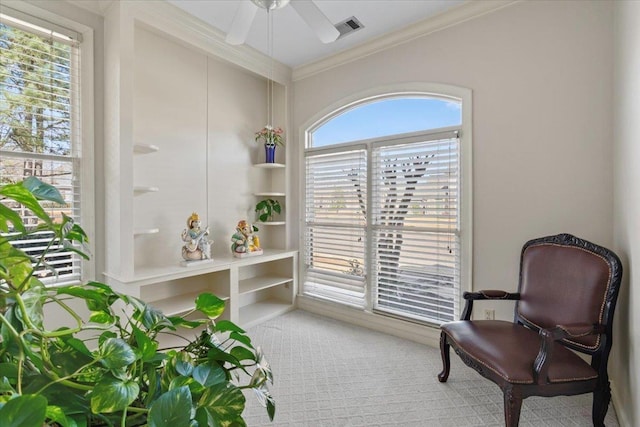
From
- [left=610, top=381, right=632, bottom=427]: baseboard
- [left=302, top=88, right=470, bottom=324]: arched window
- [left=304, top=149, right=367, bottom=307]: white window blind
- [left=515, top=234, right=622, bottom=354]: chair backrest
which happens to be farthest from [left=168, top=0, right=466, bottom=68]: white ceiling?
[left=610, top=381, right=632, bottom=427]: baseboard

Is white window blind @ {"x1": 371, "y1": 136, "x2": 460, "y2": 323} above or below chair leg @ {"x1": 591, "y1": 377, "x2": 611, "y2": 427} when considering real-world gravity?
above

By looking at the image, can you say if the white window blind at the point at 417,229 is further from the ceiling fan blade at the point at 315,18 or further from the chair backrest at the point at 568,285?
the ceiling fan blade at the point at 315,18

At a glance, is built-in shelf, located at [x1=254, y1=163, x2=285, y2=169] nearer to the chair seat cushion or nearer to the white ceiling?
the white ceiling

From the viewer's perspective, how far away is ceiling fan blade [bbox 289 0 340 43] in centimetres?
178

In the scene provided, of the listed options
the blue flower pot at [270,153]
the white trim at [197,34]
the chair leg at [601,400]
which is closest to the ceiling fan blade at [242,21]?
the white trim at [197,34]

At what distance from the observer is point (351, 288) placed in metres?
3.29

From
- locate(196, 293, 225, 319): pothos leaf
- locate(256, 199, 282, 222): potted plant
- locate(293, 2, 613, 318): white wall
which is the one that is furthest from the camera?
locate(256, 199, 282, 222): potted plant

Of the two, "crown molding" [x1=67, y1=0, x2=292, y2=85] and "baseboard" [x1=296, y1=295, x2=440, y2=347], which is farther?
"baseboard" [x1=296, y1=295, x2=440, y2=347]

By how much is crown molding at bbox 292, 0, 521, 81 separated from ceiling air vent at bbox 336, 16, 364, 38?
0.93ft

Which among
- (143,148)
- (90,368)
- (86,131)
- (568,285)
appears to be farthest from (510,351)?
(86,131)

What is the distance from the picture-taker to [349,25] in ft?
9.06

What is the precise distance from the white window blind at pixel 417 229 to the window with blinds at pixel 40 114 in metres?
2.63

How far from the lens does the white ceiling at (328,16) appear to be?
2488mm

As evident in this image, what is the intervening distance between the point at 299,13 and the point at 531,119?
6.07 feet
